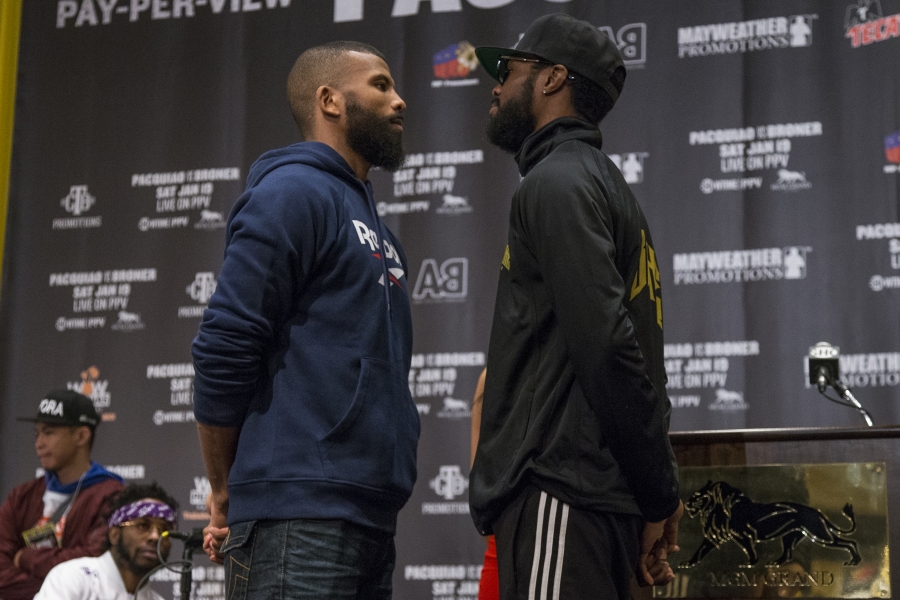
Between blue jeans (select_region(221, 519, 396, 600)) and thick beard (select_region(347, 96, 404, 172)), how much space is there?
833 mm

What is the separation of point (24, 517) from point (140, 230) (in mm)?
1502

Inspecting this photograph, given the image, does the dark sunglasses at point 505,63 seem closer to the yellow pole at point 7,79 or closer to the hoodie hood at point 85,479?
the hoodie hood at point 85,479

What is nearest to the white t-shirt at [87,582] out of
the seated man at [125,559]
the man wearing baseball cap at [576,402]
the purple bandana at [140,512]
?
the seated man at [125,559]

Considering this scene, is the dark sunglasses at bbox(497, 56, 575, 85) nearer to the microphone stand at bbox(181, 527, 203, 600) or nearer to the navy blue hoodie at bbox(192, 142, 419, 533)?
Answer: the navy blue hoodie at bbox(192, 142, 419, 533)

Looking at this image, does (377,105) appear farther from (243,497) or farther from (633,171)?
(633,171)

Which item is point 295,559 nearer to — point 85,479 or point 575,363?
point 575,363

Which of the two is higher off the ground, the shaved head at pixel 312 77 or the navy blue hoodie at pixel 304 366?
the shaved head at pixel 312 77

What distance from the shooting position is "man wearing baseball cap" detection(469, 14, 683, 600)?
168cm

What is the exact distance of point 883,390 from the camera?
404 cm

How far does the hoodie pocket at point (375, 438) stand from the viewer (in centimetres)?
185

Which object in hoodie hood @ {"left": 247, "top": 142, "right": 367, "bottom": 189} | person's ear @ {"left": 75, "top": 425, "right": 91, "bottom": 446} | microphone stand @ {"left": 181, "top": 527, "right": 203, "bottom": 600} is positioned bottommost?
microphone stand @ {"left": 181, "top": 527, "right": 203, "bottom": 600}

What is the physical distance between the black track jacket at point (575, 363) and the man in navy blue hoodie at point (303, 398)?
0.23 meters

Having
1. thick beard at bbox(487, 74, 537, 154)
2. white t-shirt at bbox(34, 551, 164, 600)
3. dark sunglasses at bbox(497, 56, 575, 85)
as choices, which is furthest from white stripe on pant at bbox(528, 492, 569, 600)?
white t-shirt at bbox(34, 551, 164, 600)

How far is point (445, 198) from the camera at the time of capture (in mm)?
→ 4777
